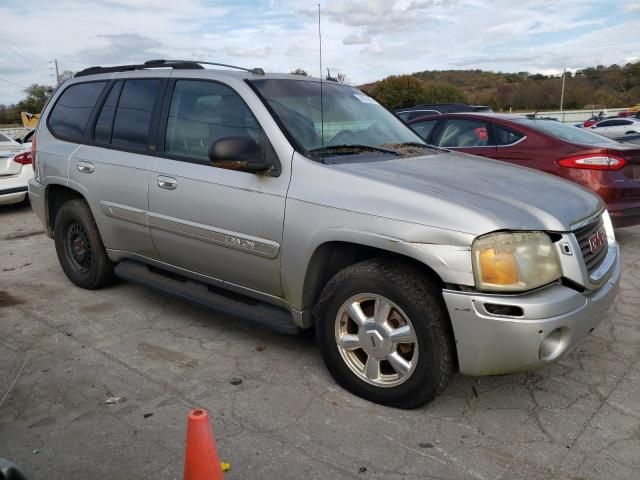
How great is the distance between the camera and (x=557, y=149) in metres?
6.16

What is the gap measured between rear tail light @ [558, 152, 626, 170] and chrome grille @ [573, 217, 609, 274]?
293 cm

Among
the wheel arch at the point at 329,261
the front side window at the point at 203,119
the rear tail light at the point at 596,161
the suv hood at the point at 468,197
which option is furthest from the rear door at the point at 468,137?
the wheel arch at the point at 329,261

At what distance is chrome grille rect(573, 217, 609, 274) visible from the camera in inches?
118

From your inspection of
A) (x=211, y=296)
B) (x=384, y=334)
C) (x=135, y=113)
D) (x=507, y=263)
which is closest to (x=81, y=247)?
(x=135, y=113)

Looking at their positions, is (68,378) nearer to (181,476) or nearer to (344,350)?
(181,476)

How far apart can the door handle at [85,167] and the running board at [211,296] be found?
2.52 ft

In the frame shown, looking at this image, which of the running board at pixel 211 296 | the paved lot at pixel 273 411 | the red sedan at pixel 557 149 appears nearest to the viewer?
the paved lot at pixel 273 411

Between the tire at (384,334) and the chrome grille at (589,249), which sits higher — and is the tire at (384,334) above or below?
below

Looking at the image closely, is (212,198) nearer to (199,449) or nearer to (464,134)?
(199,449)

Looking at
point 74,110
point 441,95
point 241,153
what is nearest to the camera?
point 241,153

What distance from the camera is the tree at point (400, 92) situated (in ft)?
134

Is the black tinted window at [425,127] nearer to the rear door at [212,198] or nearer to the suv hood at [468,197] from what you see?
the suv hood at [468,197]

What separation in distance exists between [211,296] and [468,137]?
420cm

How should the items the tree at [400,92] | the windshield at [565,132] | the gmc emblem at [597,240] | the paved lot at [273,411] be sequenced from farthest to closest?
the tree at [400,92] → the windshield at [565,132] → the gmc emblem at [597,240] → the paved lot at [273,411]
